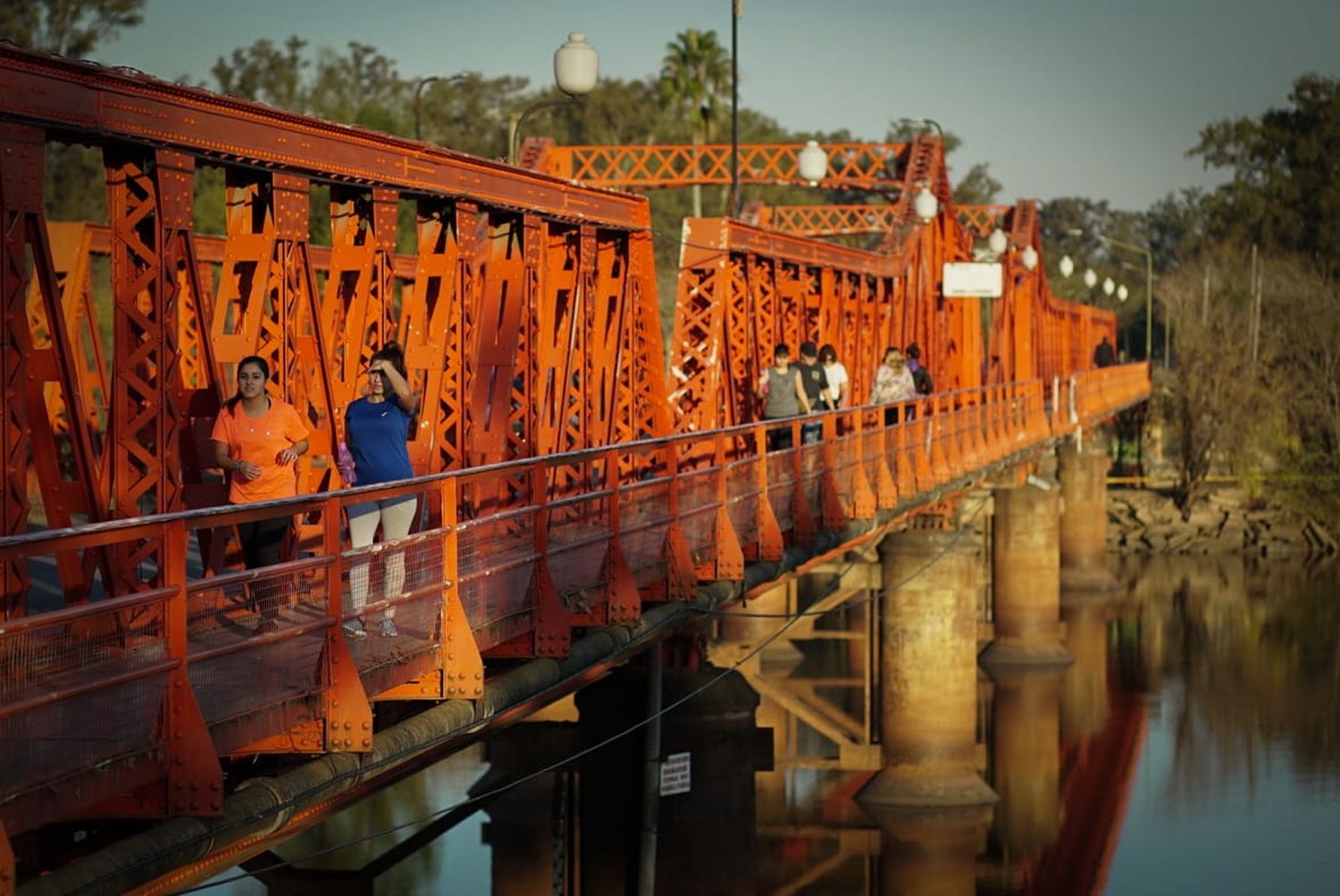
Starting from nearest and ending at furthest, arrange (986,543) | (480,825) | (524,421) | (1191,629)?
(524,421) < (480,825) < (1191,629) < (986,543)

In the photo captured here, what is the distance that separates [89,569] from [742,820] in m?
14.8

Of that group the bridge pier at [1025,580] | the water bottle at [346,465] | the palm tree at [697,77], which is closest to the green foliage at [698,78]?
the palm tree at [697,77]

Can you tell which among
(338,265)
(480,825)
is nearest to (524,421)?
(338,265)

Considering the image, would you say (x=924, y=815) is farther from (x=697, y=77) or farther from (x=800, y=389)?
(x=697, y=77)

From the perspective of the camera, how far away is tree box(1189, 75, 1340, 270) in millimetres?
111500

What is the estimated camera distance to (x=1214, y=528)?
81188mm

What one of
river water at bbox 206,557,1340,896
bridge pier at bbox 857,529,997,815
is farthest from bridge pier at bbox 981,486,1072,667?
bridge pier at bbox 857,529,997,815

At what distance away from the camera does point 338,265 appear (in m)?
15.7

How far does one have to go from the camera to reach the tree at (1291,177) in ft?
366

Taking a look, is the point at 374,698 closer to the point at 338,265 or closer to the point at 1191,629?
the point at 338,265

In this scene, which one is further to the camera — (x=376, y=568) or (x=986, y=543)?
(x=986, y=543)

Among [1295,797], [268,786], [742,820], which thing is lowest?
[1295,797]

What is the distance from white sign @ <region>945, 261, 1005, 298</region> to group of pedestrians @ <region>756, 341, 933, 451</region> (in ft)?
34.7

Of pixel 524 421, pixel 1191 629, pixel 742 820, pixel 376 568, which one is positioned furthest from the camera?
pixel 1191 629
